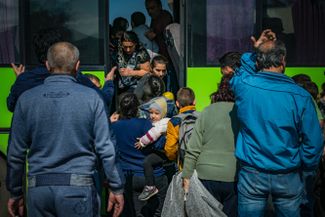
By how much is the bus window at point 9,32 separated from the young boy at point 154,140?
1.60 meters

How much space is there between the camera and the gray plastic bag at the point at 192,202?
450cm

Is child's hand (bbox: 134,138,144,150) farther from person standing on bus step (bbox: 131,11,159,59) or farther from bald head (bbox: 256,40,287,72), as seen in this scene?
person standing on bus step (bbox: 131,11,159,59)

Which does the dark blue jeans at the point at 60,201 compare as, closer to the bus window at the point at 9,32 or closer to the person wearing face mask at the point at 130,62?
the bus window at the point at 9,32

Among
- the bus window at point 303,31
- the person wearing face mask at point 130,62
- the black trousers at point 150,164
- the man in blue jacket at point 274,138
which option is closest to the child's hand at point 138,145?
the black trousers at point 150,164

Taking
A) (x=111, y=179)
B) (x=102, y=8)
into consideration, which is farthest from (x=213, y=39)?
(x=111, y=179)

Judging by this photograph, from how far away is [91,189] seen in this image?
370cm

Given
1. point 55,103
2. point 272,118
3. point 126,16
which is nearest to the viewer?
point 55,103

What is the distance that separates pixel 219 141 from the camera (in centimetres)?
456

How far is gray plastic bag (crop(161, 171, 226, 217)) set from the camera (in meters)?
4.50

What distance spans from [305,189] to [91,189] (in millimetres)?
1810

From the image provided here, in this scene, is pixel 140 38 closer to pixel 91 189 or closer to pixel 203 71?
pixel 203 71

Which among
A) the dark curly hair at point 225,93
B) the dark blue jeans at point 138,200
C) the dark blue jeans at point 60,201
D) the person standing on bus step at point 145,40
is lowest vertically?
the dark blue jeans at point 138,200

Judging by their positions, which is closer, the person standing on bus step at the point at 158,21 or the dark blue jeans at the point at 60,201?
the dark blue jeans at the point at 60,201

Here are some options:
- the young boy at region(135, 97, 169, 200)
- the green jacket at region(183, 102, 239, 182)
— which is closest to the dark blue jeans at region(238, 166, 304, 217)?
the green jacket at region(183, 102, 239, 182)
